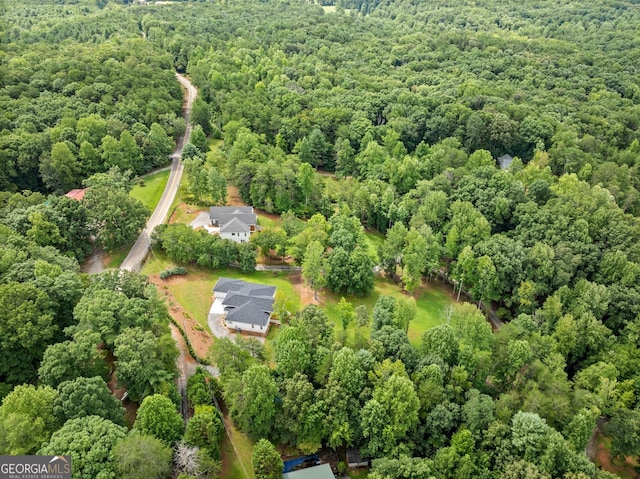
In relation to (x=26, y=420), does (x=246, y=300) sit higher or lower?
lower

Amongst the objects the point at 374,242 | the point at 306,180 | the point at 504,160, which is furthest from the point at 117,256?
the point at 504,160

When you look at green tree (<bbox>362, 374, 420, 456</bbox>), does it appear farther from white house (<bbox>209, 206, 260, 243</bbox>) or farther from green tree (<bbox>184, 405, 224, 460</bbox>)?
white house (<bbox>209, 206, 260, 243</bbox>)

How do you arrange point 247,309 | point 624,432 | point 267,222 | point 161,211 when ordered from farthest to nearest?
point 267,222 → point 161,211 → point 247,309 → point 624,432

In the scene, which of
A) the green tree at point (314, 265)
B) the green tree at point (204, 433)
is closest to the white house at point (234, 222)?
the green tree at point (314, 265)

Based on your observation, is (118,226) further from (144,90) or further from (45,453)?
(144,90)

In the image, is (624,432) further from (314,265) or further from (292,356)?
(314,265)

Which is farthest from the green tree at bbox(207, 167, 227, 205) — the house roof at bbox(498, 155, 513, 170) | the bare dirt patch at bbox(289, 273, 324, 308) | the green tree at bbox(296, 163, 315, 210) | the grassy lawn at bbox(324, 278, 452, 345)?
the house roof at bbox(498, 155, 513, 170)
